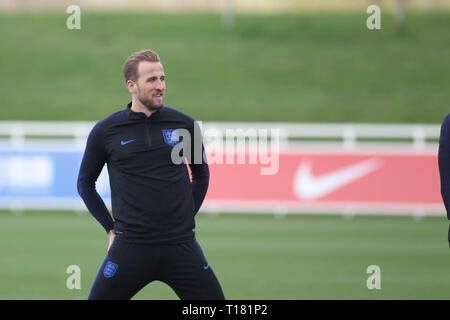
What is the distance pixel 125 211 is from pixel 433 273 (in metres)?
6.36

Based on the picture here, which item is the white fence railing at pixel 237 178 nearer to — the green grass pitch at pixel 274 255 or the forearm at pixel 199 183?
the green grass pitch at pixel 274 255

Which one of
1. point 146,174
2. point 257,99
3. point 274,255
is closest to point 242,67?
point 257,99

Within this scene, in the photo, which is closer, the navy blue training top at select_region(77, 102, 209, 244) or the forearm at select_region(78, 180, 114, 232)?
the navy blue training top at select_region(77, 102, 209, 244)

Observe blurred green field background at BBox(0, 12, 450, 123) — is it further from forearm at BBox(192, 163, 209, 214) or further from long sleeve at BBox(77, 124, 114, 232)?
long sleeve at BBox(77, 124, 114, 232)

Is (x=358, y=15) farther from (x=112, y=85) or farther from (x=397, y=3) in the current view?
(x=112, y=85)

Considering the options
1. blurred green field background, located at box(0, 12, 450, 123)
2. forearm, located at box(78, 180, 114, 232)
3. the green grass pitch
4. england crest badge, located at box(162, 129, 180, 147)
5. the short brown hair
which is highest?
blurred green field background, located at box(0, 12, 450, 123)

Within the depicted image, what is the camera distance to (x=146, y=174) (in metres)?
5.39

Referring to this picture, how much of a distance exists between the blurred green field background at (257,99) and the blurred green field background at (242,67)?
3.0 inches

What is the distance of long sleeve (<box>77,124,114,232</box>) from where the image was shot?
5512 mm

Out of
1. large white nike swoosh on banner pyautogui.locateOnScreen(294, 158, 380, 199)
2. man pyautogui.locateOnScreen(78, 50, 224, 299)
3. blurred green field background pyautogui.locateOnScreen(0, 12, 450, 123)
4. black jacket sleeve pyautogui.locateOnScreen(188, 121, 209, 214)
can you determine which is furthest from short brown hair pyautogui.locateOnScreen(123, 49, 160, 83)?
blurred green field background pyautogui.locateOnScreen(0, 12, 450, 123)

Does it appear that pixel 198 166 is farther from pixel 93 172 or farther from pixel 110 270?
pixel 110 270

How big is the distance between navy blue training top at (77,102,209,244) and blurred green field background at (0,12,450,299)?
13.0 ft

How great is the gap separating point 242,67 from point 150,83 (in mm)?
28377

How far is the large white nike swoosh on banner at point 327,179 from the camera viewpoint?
637 inches
